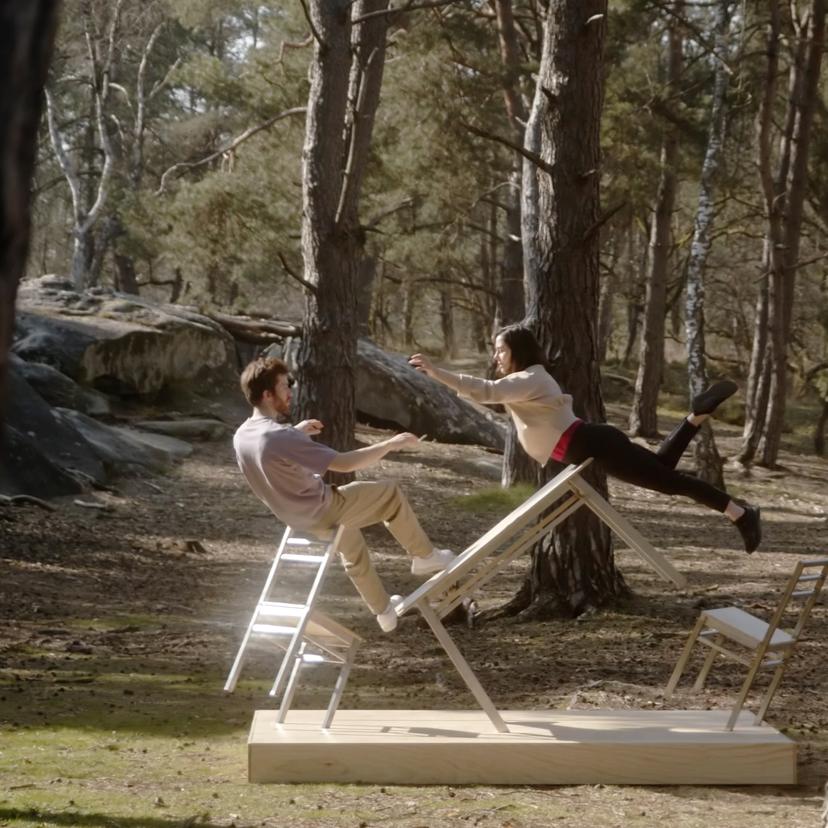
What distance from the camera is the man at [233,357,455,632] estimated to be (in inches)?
232

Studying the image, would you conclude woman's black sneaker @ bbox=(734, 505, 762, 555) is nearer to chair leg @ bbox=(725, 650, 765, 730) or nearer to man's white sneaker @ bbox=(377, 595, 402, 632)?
chair leg @ bbox=(725, 650, 765, 730)

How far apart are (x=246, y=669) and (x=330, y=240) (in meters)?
5.55

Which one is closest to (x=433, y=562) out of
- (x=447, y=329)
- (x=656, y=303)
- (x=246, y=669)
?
Result: (x=246, y=669)

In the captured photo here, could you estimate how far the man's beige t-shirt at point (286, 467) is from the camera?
5.88 metres

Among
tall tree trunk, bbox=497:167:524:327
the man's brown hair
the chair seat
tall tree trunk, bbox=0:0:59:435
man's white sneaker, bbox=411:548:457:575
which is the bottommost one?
the chair seat

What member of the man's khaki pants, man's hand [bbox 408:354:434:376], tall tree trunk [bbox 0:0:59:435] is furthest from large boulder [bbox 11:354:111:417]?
tall tree trunk [bbox 0:0:59:435]

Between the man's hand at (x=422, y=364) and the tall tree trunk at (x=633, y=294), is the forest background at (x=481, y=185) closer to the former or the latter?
the tall tree trunk at (x=633, y=294)

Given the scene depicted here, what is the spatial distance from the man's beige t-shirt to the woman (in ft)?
2.53

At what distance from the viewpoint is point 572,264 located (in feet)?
30.0

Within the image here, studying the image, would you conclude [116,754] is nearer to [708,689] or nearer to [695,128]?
[708,689]

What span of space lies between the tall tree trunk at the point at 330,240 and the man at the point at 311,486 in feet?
21.2

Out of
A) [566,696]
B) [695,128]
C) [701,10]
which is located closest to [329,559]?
[566,696]

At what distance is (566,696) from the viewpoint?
7336 mm

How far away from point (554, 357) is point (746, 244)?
103 ft
